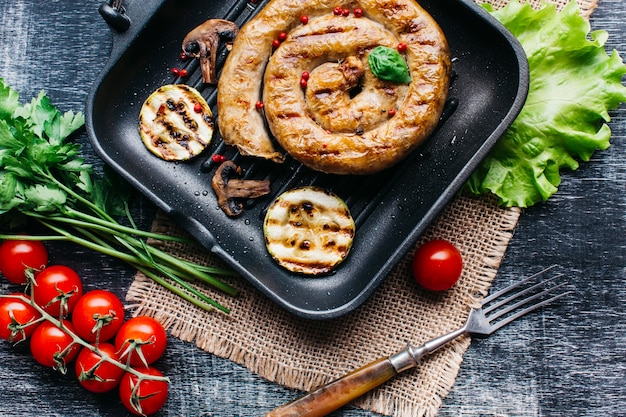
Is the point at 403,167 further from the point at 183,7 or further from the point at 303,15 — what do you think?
the point at 183,7

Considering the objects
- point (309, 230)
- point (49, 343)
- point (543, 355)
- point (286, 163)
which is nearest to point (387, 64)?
point (286, 163)

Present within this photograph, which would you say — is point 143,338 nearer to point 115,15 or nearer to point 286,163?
point 286,163

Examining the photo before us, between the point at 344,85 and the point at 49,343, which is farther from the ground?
the point at 344,85

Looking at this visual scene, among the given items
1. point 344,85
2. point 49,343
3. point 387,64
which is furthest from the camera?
point 49,343

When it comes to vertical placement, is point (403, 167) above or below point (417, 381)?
above

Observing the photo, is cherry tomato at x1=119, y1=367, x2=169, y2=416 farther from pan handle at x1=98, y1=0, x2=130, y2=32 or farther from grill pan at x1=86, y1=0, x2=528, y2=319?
pan handle at x1=98, y1=0, x2=130, y2=32

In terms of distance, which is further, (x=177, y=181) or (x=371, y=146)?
(x=177, y=181)

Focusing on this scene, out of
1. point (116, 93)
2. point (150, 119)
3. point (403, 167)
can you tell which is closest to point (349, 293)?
point (403, 167)
